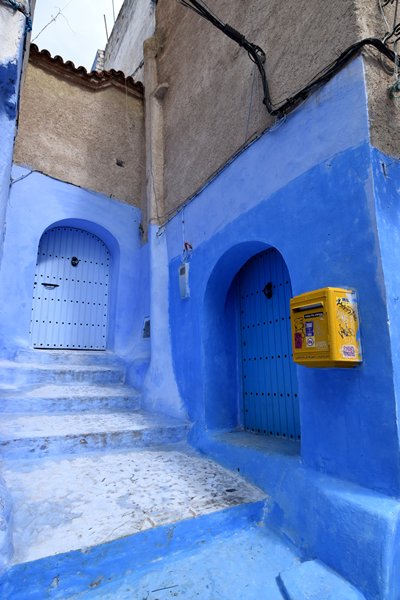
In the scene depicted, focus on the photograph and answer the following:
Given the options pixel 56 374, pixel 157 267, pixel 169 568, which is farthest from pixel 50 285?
pixel 169 568

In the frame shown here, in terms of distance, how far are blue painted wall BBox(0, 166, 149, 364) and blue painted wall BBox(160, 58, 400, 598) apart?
260 centimetres

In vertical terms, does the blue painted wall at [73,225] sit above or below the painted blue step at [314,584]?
above

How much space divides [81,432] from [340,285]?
2.50 meters

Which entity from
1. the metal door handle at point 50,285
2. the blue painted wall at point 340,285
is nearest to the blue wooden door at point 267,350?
the blue painted wall at point 340,285

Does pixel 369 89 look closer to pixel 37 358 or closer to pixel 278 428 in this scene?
pixel 278 428

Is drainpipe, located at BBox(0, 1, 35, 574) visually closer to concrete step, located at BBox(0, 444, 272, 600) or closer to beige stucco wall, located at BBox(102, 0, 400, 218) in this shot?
concrete step, located at BBox(0, 444, 272, 600)

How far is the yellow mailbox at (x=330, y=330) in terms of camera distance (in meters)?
2.14

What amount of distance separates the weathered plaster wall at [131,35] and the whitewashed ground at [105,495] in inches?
285

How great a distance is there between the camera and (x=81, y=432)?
3287mm

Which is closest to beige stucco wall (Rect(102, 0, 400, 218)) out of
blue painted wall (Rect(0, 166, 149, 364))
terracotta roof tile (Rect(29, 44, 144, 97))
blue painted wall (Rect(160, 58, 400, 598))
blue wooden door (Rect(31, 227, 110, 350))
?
blue painted wall (Rect(160, 58, 400, 598))

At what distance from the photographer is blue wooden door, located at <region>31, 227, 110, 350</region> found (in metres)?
5.39

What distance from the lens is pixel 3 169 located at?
225 centimetres

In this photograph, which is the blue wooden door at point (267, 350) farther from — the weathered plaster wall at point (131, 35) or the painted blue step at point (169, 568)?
the weathered plaster wall at point (131, 35)

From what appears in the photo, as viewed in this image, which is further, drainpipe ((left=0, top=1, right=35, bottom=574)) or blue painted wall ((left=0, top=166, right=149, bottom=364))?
blue painted wall ((left=0, top=166, right=149, bottom=364))
